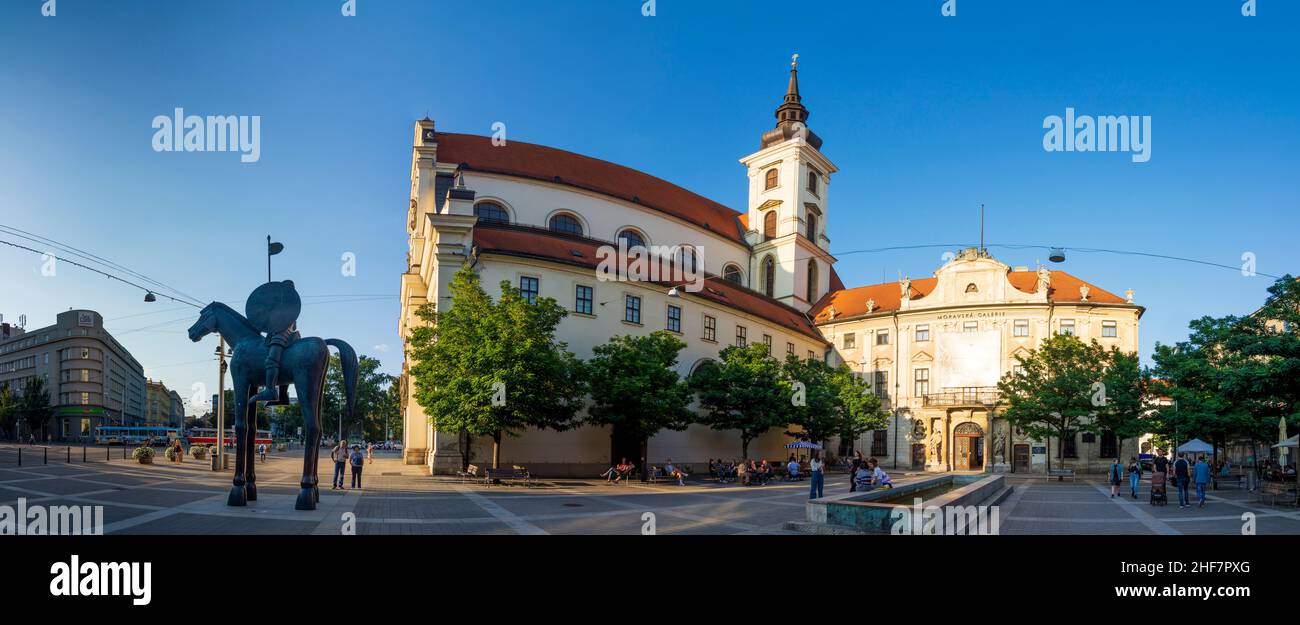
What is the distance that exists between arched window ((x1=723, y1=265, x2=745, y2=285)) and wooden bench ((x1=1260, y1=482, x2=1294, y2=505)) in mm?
38315

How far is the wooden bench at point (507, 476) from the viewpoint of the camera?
28406mm

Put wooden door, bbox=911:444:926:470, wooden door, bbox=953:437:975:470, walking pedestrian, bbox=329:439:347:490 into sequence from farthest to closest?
wooden door, bbox=911:444:926:470, wooden door, bbox=953:437:975:470, walking pedestrian, bbox=329:439:347:490

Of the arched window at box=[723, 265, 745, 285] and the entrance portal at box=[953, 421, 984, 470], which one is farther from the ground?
the arched window at box=[723, 265, 745, 285]

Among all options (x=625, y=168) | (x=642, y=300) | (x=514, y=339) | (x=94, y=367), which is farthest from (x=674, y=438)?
(x=94, y=367)

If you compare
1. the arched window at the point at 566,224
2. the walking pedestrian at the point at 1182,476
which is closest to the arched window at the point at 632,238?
the arched window at the point at 566,224

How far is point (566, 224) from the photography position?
4634cm

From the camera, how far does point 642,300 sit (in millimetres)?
42500

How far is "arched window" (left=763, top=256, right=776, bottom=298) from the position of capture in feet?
207

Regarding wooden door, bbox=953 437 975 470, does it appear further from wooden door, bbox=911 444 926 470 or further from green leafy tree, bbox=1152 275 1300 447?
green leafy tree, bbox=1152 275 1300 447

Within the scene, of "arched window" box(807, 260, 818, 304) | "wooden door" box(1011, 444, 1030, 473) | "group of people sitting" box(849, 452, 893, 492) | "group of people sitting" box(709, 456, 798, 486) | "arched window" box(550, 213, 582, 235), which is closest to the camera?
"group of people sitting" box(849, 452, 893, 492)

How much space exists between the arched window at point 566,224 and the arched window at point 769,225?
22.4 m

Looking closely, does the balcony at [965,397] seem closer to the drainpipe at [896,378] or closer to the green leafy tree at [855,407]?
the drainpipe at [896,378]

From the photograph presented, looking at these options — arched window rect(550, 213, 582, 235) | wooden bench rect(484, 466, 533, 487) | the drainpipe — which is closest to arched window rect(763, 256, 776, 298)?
the drainpipe
